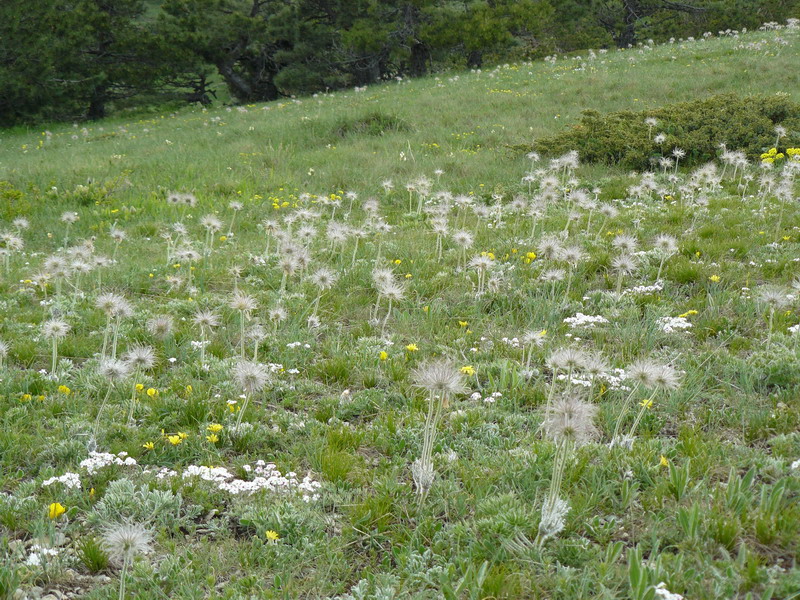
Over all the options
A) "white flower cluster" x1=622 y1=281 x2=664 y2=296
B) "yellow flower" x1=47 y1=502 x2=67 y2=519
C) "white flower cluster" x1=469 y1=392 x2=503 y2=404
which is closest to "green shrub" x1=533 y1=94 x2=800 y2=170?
"white flower cluster" x1=622 y1=281 x2=664 y2=296

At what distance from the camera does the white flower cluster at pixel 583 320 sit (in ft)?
17.7

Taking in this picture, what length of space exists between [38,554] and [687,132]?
1161 cm

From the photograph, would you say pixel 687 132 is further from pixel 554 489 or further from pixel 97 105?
pixel 97 105

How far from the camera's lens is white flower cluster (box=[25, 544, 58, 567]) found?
9.67ft

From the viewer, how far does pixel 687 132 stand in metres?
11.5

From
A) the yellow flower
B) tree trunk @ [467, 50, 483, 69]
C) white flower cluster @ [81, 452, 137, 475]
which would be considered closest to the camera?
Answer: the yellow flower

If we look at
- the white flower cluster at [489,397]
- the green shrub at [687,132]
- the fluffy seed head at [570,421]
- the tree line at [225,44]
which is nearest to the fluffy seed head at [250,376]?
the white flower cluster at [489,397]

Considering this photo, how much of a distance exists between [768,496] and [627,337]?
7.26 feet

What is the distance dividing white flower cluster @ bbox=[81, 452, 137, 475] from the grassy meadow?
0.02m

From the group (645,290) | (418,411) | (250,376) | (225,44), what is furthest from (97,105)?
(418,411)

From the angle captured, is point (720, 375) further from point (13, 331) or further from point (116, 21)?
point (116, 21)

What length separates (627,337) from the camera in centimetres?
512

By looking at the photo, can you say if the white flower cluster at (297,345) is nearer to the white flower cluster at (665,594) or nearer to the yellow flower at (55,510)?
the yellow flower at (55,510)

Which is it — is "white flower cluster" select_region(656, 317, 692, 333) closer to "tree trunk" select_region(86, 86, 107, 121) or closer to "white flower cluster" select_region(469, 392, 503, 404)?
"white flower cluster" select_region(469, 392, 503, 404)
